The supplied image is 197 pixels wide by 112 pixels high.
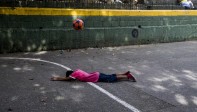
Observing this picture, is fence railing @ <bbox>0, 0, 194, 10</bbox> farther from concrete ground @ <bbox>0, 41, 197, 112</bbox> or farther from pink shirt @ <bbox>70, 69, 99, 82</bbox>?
pink shirt @ <bbox>70, 69, 99, 82</bbox>

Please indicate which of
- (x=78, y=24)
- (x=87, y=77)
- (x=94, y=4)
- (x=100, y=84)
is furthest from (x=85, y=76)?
(x=94, y=4)

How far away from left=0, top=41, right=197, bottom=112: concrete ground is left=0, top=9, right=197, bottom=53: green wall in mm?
470

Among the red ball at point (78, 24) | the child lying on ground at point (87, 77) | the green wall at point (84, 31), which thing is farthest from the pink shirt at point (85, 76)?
the red ball at point (78, 24)

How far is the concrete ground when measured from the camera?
20.7 ft

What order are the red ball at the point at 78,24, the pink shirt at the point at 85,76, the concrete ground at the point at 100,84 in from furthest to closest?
the red ball at the point at 78,24 < the pink shirt at the point at 85,76 < the concrete ground at the point at 100,84

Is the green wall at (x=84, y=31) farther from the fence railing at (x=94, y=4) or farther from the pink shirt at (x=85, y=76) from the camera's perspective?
Result: the pink shirt at (x=85, y=76)

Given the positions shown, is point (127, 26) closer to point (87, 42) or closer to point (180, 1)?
point (87, 42)

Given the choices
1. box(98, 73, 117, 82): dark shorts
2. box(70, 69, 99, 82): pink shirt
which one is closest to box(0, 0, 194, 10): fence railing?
box(70, 69, 99, 82): pink shirt

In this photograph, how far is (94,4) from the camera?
41.5ft

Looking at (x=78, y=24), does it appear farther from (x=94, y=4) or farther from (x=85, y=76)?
(x=85, y=76)

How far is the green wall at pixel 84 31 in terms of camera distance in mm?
11266

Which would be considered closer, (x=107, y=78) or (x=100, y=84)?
(x=100, y=84)

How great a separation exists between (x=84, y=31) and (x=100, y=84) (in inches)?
199

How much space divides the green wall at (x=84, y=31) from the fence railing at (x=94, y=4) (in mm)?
389
